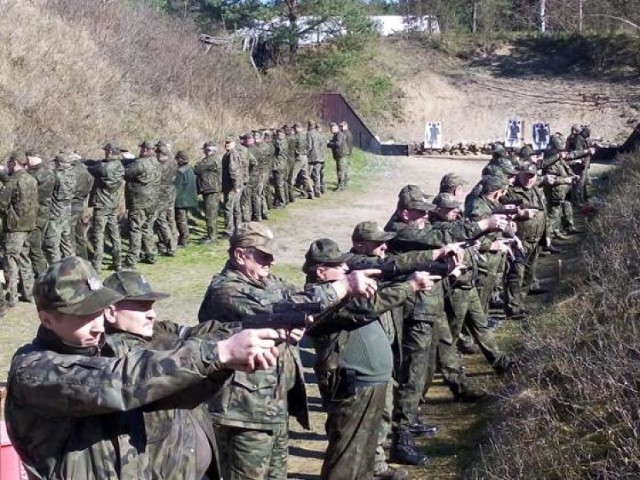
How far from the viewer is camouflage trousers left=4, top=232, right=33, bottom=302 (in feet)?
43.7

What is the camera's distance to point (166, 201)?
17.1 metres

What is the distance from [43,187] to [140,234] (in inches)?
117

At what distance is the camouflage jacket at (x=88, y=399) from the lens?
132 inches

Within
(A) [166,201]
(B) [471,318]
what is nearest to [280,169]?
(A) [166,201]

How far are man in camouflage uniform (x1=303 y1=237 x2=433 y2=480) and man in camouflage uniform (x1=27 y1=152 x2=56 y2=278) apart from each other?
806cm

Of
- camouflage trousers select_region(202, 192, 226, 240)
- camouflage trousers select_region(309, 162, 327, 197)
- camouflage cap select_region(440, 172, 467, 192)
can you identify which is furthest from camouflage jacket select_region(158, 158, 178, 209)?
camouflage trousers select_region(309, 162, 327, 197)

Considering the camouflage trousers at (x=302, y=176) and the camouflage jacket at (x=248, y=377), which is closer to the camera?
the camouflage jacket at (x=248, y=377)

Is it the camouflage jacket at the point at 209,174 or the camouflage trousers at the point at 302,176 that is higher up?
the camouflage jacket at the point at 209,174

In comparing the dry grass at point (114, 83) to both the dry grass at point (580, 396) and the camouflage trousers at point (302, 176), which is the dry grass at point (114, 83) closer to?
the camouflage trousers at point (302, 176)

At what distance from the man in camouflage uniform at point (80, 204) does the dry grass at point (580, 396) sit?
25.6 feet

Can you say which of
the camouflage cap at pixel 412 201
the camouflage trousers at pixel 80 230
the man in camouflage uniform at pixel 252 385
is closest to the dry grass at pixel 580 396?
the man in camouflage uniform at pixel 252 385

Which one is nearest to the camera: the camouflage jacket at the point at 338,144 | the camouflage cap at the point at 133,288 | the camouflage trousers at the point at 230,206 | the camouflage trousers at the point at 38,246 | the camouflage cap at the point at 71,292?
the camouflage cap at the point at 71,292

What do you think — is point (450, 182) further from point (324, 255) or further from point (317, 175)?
point (317, 175)

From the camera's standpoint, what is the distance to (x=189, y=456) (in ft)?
13.5
